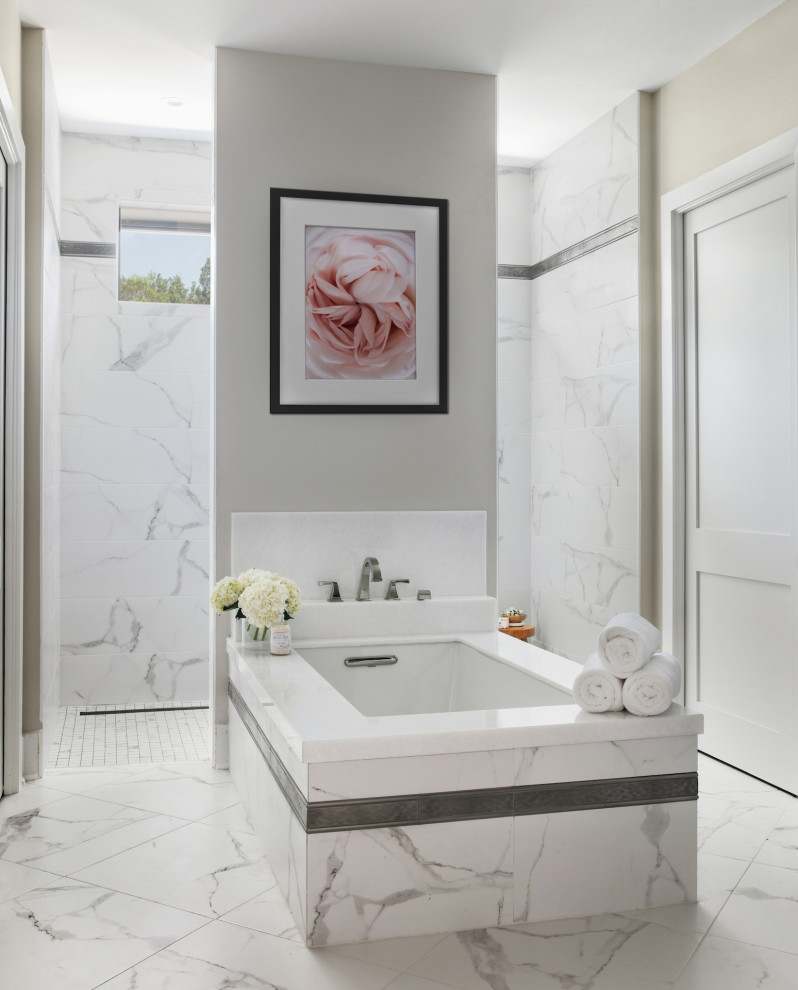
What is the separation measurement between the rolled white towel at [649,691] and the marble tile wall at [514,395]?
255cm

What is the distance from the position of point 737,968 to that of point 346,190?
2.86 meters

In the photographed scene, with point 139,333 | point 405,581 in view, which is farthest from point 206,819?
point 139,333

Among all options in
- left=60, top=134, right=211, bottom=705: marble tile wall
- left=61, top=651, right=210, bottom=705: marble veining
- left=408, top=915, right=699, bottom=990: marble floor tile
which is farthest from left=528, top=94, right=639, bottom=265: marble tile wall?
left=408, top=915, right=699, bottom=990: marble floor tile

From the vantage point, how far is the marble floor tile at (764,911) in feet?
7.02

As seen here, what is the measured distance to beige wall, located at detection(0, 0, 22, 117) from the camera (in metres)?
2.85

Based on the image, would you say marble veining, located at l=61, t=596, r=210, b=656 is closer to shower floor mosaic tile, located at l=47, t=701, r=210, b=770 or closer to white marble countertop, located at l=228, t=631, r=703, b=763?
shower floor mosaic tile, located at l=47, t=701, r=210, b=770

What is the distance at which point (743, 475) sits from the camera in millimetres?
3379

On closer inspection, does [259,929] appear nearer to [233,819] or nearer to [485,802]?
[485,802]

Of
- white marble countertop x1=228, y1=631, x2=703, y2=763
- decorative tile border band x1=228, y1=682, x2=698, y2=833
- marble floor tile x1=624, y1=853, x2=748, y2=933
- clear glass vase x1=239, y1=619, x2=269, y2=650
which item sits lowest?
marble floor tile x1=624, y1=853, x2=748, y2=933

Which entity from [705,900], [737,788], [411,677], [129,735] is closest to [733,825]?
[737,788]

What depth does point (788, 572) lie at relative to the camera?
10.3 feet

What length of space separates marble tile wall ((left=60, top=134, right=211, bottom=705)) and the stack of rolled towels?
2.69 m

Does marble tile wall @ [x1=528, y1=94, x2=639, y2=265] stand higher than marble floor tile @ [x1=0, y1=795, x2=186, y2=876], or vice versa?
marble tile wall @ [x1=528, y1=94, x2=639, y2=265]

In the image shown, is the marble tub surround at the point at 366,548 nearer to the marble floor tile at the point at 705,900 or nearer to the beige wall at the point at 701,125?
the beige wall at the point at 701,125
